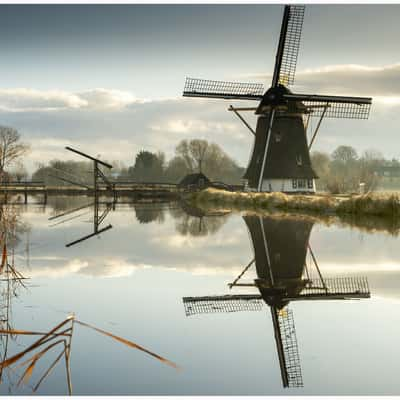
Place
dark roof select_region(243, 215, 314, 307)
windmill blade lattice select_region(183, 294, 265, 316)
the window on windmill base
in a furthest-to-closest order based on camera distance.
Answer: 1. the window on windmill base
2. dark roof select_region(243, 215, 314, 307)
3. windmill blade lattice select_region(183, 294, 265, 316)

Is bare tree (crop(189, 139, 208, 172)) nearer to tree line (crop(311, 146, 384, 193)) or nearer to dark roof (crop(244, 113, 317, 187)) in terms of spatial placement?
tree line (crop(311, 146, 384, 193))

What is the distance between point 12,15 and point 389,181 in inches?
2439

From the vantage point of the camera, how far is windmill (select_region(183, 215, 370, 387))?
4.20 meters

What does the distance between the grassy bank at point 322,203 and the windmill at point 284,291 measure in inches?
298

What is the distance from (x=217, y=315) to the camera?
560cm

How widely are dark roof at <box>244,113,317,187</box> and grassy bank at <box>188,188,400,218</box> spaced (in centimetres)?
146

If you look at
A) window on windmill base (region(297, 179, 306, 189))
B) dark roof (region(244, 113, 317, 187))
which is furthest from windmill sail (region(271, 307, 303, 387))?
window on windmill base (region(297, 179, 306, 189))

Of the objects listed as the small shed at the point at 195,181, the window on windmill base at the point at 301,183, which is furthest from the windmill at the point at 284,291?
the small shed at the point at 195,181

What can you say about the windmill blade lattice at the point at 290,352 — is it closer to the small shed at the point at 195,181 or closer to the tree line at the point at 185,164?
the small shed at the point at 195,181

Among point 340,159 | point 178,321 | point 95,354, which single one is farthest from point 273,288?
point 340,159

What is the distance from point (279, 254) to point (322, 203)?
35.8 feet

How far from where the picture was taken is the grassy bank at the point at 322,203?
17688 mm

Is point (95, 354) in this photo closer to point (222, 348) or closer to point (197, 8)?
point (222, 348)

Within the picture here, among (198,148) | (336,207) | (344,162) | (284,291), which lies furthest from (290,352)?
(344,162)
